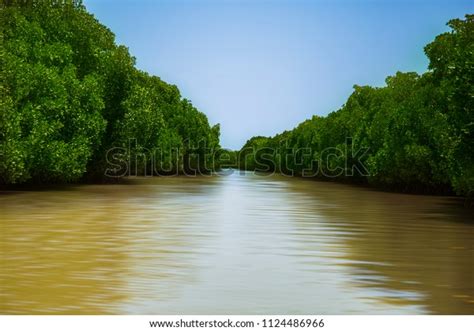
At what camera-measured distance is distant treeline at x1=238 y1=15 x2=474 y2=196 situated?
30516 millimetres

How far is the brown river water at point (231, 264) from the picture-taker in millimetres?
10375

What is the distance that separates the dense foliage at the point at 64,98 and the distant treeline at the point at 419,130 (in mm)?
18636

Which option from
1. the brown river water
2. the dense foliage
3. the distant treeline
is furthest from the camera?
the dense foliage

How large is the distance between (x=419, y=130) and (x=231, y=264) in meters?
35.5

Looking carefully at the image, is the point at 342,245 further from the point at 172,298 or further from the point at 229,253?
the point at 172,298

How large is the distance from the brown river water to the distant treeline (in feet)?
18.3

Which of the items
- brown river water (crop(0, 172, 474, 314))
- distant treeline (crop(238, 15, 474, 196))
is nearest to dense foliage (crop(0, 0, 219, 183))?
brown river water (crop(0, 172, 474, 314))

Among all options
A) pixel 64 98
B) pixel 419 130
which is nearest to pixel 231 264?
→ pixel 64 98

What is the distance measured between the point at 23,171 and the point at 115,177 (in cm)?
2350

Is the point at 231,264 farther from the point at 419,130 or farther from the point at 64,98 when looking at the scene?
the point at 419,130

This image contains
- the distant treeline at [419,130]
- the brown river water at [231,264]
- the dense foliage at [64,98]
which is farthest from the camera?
the dense foliage at [64,98]

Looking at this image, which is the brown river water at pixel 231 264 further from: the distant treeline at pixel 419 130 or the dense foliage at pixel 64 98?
the dense foliage at pixel 64 98

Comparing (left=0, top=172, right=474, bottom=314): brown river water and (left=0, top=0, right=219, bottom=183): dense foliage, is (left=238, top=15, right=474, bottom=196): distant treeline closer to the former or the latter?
(left=0, top=172, right=474, bottom=314): brown river water

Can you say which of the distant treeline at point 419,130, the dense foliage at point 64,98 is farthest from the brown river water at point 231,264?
the dense foliage at point 64,98
